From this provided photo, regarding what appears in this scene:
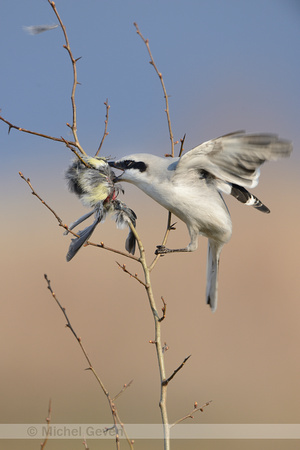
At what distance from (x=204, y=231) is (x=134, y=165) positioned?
25 centimetres

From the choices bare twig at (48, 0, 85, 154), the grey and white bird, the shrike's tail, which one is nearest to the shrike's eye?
the grey and white bird

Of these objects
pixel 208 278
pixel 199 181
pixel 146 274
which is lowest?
pixel 146 274

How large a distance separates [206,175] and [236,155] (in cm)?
13

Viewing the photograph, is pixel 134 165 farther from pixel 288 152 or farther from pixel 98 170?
pixel 288 152

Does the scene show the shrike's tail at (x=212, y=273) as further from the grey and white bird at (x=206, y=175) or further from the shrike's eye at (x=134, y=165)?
the shrike's eye at (x=134, y=165)

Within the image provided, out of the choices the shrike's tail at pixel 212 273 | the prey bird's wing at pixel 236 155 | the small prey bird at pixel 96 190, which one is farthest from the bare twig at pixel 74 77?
the shrike's tail at pixel 212 273

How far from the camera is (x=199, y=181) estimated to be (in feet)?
3.59

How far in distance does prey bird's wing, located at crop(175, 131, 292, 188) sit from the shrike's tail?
0.85 ft

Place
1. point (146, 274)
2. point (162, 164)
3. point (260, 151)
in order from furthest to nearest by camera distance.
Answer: point (162, 164) < point (260, 151) < point (146, 274)

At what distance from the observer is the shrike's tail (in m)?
1.25

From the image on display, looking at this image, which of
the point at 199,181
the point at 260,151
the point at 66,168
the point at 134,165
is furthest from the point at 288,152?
the point at 66,168

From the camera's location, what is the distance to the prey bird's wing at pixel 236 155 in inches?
37.1

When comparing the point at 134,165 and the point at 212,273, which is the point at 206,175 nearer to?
the point at 134,165

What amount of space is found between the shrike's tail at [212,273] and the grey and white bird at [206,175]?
8 centimetres
